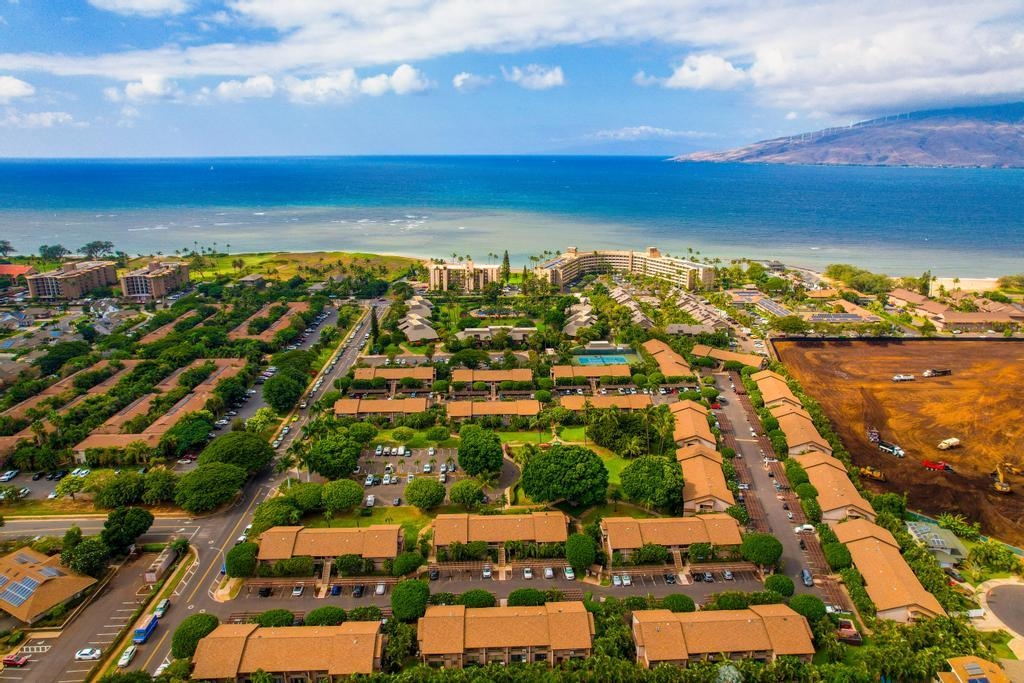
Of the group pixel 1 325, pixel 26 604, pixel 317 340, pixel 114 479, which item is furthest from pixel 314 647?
pixel 1 325

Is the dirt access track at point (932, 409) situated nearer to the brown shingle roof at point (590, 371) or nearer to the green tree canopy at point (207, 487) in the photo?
the brown shingle roof at point (590, 371)

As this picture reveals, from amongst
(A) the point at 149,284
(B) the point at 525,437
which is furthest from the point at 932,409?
(A) the point at 149,284

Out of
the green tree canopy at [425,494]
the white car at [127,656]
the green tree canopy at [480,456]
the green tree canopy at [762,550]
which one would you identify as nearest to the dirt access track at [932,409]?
the green tree canopy at [762,550]

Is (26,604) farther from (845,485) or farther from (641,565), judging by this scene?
(845,485)

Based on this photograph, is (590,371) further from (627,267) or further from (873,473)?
(627,267)

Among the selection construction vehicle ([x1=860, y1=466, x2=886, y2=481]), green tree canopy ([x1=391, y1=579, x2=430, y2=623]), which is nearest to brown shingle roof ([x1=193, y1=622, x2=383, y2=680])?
green tree canopy ([x1=391, y1=579, x2=430, y2=623])

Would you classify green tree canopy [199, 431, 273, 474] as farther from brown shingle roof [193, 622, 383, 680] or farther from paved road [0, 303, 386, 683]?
brown shingle roof [193, 622, 383, 680]
